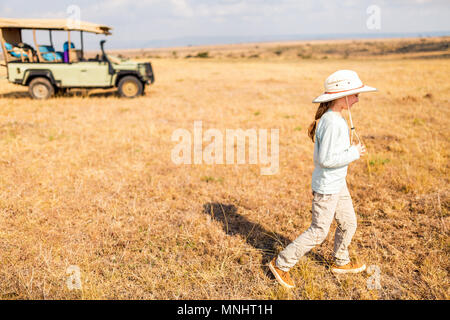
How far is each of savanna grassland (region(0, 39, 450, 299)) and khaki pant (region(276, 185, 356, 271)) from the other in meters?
0.32

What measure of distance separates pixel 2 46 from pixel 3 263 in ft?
34.6

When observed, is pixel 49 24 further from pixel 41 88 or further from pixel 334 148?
pixel 334 148

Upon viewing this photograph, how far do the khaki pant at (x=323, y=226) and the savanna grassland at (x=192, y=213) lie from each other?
323mm

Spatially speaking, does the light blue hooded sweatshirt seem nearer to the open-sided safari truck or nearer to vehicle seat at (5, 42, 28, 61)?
the open-sided safari truck

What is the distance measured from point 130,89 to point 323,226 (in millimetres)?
11417

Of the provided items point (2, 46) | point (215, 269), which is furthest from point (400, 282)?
point (2, 46)

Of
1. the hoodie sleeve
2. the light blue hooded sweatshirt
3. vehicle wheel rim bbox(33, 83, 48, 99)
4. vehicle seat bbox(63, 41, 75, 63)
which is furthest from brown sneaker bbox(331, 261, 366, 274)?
vehicle wheel rim bbox(33, 83, 48, 99)

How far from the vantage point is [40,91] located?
1161 cm

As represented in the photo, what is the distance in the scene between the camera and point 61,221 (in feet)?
13.1

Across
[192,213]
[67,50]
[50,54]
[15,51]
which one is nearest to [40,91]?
[50,54]

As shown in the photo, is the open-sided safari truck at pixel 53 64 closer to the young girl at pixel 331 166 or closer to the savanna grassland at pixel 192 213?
the savanna grassland at pixel 192 213

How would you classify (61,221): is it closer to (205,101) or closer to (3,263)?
(3,263)

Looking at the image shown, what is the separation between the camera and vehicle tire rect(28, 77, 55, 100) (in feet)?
37.6

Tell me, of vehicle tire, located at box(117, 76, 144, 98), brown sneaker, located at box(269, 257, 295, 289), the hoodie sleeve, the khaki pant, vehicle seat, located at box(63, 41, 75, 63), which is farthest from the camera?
vehicle tire, located at box(117, 76, 144, 98)
